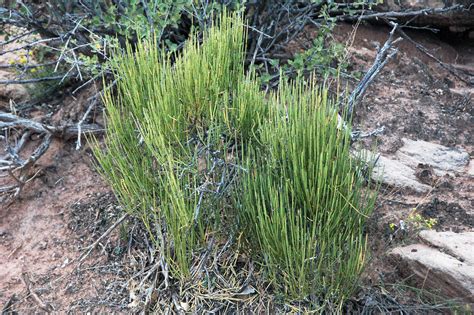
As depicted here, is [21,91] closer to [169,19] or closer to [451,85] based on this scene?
[169,19]

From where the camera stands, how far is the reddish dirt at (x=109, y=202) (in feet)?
10.3

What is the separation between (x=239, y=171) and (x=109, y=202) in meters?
1.06

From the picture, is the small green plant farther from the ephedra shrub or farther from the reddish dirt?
the ephedra shrub

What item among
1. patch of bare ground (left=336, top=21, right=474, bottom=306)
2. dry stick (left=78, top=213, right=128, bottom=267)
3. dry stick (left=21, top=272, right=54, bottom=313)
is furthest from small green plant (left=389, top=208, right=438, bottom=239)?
dry stick (left=21, top=272, right=54, bottom=313)

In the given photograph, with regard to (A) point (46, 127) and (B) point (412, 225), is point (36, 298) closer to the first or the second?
(A) point (46, 127)

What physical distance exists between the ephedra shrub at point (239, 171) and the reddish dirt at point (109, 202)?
404 millimetres

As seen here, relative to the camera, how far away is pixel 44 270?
3.28 metres

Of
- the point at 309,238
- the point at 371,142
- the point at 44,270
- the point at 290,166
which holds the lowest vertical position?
the point at 44,270

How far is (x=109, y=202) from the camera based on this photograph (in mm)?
3592

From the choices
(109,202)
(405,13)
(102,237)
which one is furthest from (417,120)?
(102,237)

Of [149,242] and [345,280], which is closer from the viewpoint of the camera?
[345,280]

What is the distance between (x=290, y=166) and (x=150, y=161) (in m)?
0.76

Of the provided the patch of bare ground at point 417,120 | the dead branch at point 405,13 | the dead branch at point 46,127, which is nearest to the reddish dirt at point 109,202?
the patch of bare ground at point 417,120

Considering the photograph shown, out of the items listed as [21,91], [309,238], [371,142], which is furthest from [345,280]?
[21,91]
